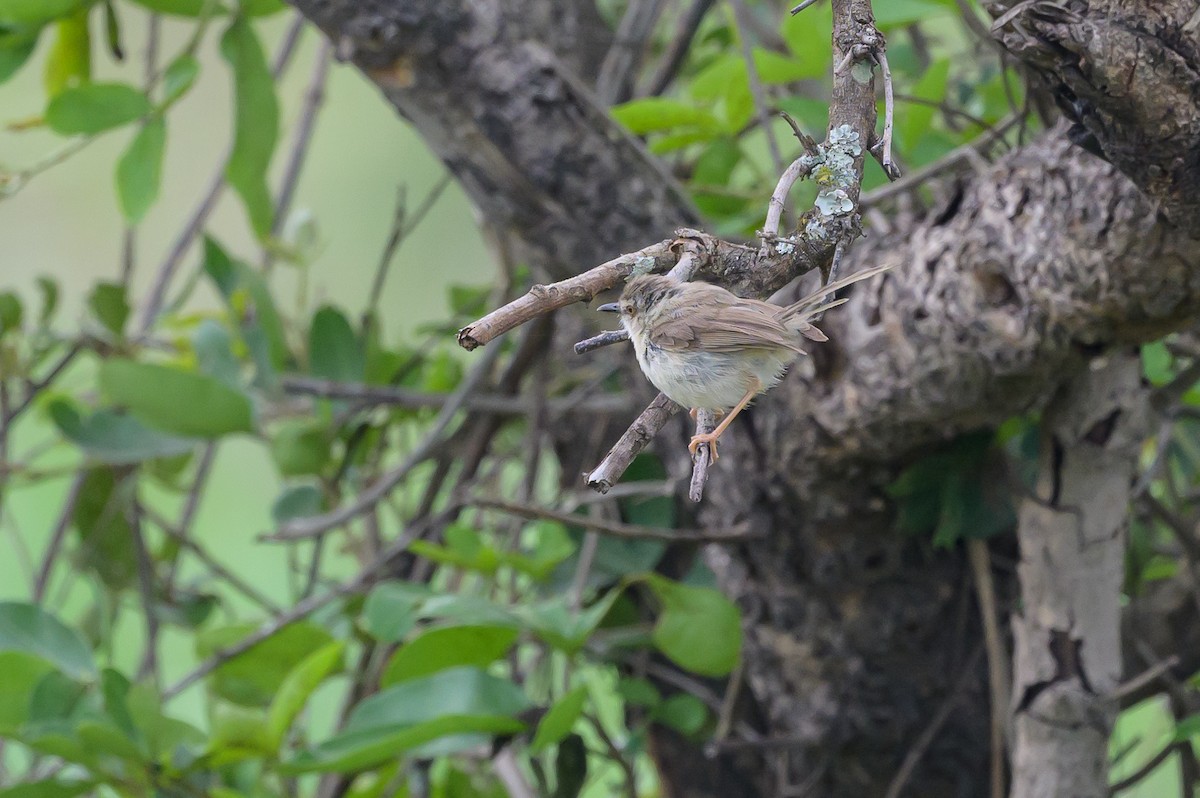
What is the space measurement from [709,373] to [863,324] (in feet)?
1.41

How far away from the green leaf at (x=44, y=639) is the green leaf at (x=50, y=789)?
0.57 feet

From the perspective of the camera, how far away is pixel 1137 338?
92 cm

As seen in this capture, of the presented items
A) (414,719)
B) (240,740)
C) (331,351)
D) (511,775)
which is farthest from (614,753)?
(331,351)

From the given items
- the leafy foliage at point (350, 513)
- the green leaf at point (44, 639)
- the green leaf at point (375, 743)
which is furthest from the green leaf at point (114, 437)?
the green leaf at point (375, 743)

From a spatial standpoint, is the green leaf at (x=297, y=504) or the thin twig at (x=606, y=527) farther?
the green leaf at (x=297, y=504)

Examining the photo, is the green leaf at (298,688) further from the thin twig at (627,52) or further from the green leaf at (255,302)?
the thin twig at (627,52)

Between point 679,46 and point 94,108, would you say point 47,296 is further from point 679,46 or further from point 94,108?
point 679,46

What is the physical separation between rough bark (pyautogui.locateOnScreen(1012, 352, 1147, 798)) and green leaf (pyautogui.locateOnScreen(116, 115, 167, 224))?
1041 millimetres

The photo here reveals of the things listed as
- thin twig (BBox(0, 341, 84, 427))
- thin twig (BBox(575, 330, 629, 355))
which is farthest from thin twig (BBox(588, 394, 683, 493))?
thin twig (BBox(0, 341, 84, 427))

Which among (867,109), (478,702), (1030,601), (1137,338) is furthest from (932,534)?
(867,109)

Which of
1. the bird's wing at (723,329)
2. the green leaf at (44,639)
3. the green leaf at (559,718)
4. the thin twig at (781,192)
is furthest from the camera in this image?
the green leaf at (44,639)

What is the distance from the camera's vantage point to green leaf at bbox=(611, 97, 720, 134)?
1257 millimetres

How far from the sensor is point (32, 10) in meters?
1.25

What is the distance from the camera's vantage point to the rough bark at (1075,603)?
1.10 m
